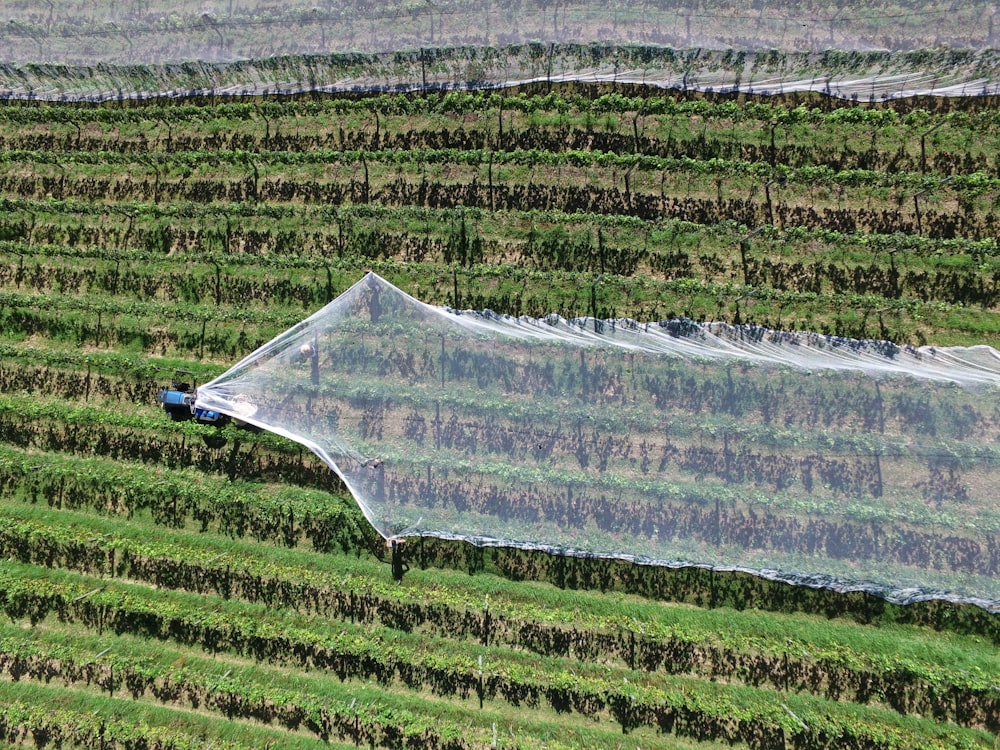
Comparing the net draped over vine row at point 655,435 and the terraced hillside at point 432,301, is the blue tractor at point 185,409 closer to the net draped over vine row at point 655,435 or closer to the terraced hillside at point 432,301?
the terraced hillside at point 432,301

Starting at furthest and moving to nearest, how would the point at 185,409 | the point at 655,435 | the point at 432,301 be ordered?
1. the point at 432,301
2. the point at 185,409
3. the point at 655,435

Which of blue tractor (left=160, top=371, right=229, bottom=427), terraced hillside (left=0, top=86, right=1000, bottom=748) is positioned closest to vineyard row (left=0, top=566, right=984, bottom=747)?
terraced hillside (left=0, top=86, right=1000, bottom=748)

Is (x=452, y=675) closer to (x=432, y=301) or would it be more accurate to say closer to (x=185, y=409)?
(x=432, y=301)

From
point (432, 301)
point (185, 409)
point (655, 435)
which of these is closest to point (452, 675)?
point (655, 435)

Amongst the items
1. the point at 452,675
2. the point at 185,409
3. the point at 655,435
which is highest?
the point at 185,409

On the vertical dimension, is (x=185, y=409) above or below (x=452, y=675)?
above

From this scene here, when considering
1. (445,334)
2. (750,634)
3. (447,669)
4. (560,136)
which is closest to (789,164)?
(560,136)
